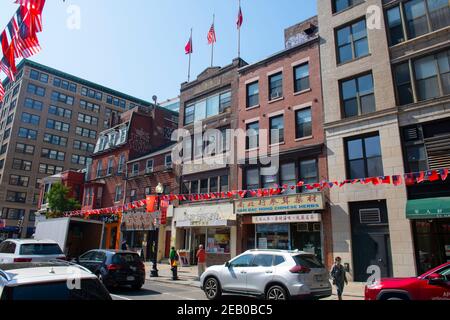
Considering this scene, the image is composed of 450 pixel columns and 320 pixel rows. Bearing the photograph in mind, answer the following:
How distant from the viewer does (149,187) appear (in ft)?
106

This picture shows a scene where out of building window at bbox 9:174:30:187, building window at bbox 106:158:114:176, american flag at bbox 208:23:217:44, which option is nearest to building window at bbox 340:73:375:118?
american flag at bbox 208:23:217:44

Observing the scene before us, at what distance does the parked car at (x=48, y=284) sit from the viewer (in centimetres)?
418

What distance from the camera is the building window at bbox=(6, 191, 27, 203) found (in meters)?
62.8

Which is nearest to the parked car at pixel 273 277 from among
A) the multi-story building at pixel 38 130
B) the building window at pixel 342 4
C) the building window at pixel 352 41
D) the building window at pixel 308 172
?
the building window at pixel 308 172

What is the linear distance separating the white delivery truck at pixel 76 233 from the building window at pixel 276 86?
1581cm

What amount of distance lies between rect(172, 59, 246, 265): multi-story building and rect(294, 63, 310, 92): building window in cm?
529

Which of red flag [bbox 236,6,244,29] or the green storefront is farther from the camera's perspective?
red flag [bbox 236,6,244,29]

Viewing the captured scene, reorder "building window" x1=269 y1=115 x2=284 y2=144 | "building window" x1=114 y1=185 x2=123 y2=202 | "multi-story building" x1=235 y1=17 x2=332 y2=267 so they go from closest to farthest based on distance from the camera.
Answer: "multi-story building" x1=235 y1=17 x2=332 y2=267 < "building window" x1=269 y1=115 x2=284 y2=144 < "building window" x1=114 y1=185 x2=123 y2=202

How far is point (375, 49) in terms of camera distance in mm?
18906

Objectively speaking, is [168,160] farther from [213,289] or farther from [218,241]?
[213,289]

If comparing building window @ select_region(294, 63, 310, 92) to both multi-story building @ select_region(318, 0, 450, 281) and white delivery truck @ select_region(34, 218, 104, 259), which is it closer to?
multi-story building @ select_region(318, 0, 450, 281)
